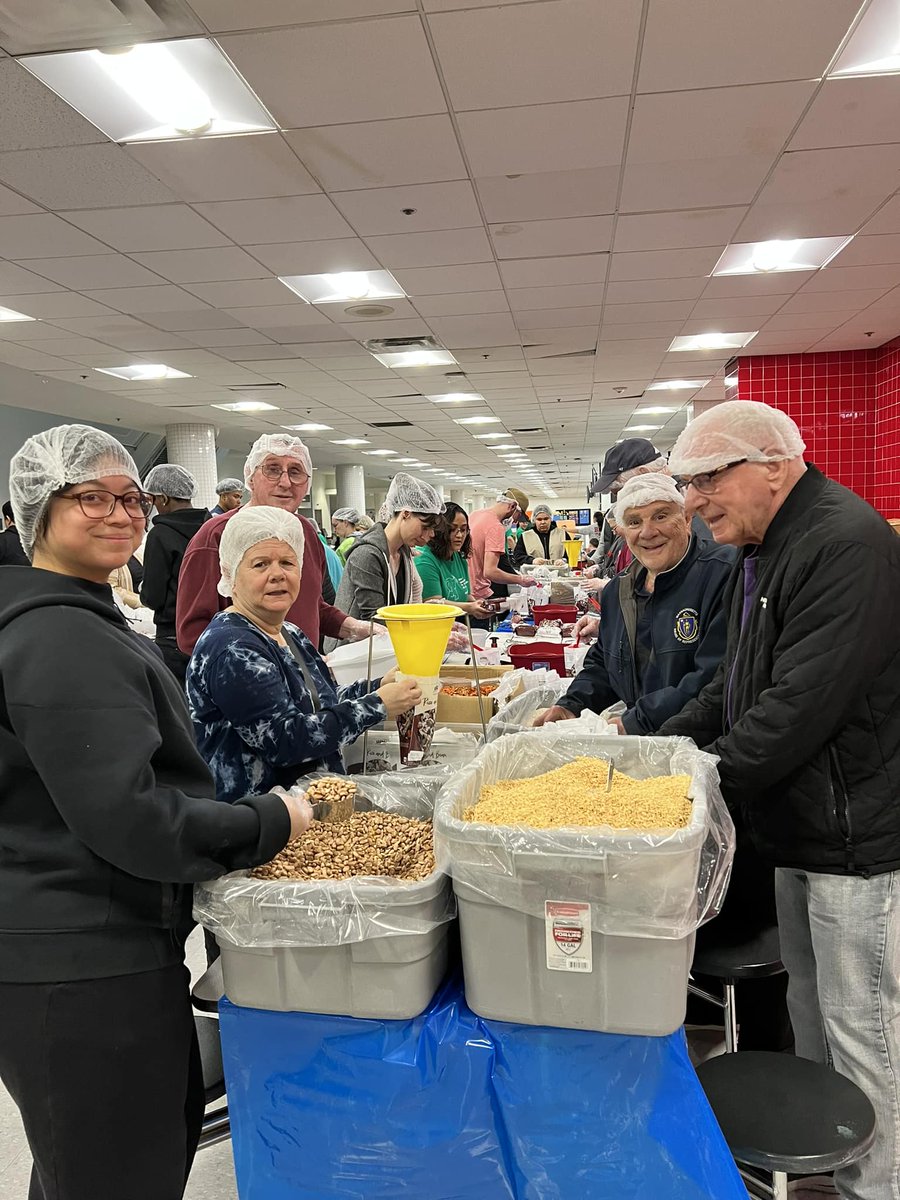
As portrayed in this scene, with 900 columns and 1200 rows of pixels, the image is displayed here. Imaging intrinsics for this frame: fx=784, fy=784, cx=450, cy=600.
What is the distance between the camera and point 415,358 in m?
7.87

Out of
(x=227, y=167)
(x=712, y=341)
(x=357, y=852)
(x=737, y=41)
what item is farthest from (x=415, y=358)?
(x=357, y=852)

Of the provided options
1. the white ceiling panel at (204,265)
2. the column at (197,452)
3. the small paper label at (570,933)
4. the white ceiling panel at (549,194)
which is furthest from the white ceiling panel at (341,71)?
the column at (197,452)

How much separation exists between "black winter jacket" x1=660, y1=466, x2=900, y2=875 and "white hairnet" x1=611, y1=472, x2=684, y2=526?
0.69 meters

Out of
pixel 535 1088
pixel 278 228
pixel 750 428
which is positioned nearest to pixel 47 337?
pixel 278 228

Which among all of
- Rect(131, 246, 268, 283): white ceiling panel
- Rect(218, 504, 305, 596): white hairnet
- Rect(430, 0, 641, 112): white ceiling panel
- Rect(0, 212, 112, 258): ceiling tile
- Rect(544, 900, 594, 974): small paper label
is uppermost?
Rect(0, 212, 112, 258): ceiling tile

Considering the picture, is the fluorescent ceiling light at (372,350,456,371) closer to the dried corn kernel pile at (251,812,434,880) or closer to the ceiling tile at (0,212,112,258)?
the ceiling tile at (0,212,112,258)

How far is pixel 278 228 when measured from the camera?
14.7 feet

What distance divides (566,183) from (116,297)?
350cm

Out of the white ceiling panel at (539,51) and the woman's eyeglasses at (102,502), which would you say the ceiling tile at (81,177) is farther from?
the woman's eyeglasses at (102,502)

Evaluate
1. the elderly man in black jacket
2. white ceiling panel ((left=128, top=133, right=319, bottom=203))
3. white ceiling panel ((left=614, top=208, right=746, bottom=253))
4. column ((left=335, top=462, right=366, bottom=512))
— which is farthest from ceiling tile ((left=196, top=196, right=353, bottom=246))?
column ((left=335, top=462, right=366, bottom=512))

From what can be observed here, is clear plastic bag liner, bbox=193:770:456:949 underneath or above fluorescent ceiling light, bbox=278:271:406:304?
underneath

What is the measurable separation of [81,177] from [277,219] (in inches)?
39.3

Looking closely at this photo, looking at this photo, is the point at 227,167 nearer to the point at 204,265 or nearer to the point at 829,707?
the point at 204,265

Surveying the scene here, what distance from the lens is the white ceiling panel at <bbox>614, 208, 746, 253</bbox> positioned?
4.46 m
